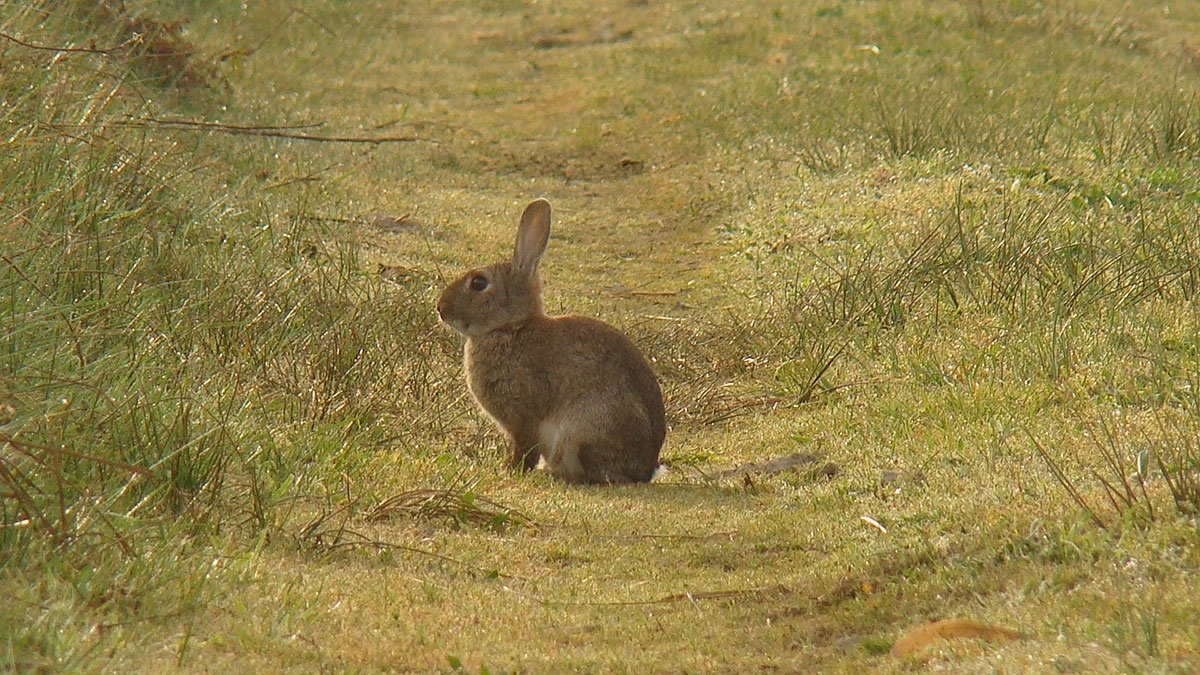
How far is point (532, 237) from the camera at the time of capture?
7.18m

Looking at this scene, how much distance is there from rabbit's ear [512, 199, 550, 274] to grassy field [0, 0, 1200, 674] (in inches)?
28.5

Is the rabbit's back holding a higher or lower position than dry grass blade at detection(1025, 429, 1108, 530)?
lower

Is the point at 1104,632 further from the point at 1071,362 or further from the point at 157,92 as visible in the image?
the point at 157,92

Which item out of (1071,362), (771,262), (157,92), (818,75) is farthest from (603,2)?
(1071,362)

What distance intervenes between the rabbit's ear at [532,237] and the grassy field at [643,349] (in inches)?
28.5

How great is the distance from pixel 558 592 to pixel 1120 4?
13.8 m

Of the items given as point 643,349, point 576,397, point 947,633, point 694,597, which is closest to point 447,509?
point 694,597

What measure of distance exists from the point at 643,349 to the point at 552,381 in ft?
5.54

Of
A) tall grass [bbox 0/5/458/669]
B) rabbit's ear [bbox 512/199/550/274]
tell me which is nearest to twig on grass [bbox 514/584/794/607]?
tall grass [bbox 0/5/458/669]

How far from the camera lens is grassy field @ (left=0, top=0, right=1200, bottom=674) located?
13.1 ft

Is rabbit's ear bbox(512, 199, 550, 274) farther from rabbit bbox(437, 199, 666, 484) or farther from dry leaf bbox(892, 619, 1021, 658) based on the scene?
dry leaf bbox(892, 619, 1021, 658)

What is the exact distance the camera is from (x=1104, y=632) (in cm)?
360

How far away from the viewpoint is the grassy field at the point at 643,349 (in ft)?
13.1

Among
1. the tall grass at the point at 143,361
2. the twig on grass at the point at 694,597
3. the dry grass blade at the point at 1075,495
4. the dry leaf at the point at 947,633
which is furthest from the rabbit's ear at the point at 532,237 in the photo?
the dry leaf at the point at 947,633
